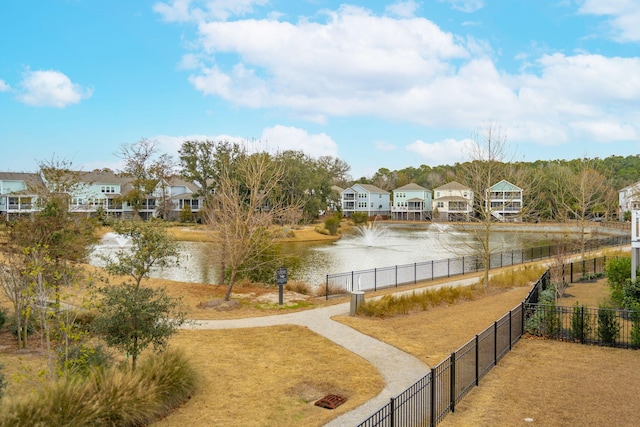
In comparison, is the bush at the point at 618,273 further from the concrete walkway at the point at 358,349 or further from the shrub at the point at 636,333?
the concrete walkway at the point at 358,349

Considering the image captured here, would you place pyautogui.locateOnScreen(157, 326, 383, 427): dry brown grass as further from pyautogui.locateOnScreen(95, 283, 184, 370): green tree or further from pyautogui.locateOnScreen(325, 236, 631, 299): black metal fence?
pyautogui.locateOnScreen(325, 236, 631, 299): black metal fence

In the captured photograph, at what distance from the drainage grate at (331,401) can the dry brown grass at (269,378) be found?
0.47ft

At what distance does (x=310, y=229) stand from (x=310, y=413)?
188 ft

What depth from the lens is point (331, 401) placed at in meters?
9.04

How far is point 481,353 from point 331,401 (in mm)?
3830

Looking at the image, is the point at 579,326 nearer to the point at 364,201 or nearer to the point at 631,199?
the point at 631,199

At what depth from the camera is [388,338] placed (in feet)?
44.9

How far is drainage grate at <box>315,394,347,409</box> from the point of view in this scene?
8.87 metres

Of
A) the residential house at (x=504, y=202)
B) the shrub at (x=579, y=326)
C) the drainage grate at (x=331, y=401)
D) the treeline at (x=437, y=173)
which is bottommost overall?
the drainage grate at (x=331, y=401)

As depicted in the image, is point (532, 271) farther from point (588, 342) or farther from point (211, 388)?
point (211, 388)

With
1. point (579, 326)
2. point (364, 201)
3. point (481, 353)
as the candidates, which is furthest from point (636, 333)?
point (364, 201)

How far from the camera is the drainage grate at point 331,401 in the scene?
8866 mm

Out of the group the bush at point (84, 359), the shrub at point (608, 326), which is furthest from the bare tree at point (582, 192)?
the bush at point (84, 359)

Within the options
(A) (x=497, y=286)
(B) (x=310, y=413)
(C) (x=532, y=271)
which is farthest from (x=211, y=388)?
(C) (x=532, y=271)
